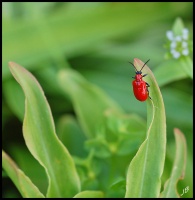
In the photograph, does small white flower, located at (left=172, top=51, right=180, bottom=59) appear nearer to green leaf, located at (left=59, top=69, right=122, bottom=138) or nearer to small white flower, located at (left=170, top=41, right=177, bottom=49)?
small white flower, located at (left=170, top=41, right=177, bottom=49)

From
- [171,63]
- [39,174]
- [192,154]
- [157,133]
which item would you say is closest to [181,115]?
[192,154]

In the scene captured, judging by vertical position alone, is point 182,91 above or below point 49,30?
below

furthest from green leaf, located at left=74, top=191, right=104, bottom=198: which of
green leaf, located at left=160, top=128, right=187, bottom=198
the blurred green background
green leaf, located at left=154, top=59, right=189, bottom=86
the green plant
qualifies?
the blurred green background

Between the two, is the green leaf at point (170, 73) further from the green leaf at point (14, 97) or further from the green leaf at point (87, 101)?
the green leaf at point (14, 97)

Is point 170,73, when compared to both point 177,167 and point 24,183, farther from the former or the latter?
point 24,183

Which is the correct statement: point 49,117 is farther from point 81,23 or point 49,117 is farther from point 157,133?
point 81,23

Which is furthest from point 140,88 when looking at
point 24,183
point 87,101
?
point 87,101
